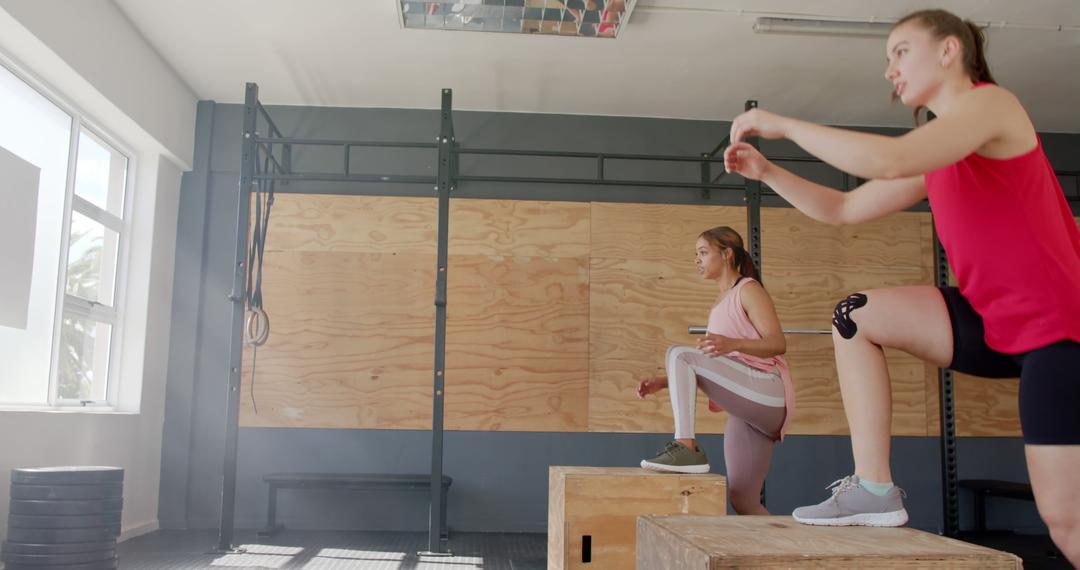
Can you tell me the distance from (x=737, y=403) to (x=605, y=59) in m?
2.36

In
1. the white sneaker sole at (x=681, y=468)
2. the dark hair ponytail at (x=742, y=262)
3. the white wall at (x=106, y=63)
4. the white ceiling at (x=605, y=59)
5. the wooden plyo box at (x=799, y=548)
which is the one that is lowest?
the wooden plyo box at (x=799, y=548)

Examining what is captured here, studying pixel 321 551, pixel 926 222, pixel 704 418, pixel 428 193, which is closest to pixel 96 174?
pixel 428 193

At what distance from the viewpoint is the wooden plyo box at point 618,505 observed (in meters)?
2.32

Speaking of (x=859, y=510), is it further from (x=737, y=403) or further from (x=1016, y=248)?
(x=737, y=403)

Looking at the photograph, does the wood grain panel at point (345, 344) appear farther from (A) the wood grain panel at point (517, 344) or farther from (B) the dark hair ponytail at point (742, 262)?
(B) the dark hair ponytail at point (742, 262)

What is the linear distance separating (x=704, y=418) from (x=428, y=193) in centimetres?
202

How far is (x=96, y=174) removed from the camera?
4.07m

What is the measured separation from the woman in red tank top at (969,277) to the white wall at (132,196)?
9.58ft

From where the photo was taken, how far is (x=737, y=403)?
2504mm

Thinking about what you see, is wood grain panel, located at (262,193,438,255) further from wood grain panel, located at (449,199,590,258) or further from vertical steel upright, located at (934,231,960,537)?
vertical steel upright, located at (934,231,960,537)

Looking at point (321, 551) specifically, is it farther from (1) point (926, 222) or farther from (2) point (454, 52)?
(1) point (926, 222)

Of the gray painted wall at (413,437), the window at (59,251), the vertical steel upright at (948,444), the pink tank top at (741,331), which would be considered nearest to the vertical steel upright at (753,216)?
the vertical steel upright at (948,444)

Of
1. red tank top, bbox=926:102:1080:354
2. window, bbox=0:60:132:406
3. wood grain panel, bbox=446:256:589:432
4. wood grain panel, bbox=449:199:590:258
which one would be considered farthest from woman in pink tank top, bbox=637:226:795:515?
window, bbox=0:60:132:406

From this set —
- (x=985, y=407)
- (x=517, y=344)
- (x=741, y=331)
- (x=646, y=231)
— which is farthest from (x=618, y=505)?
(x=985, y=407)
